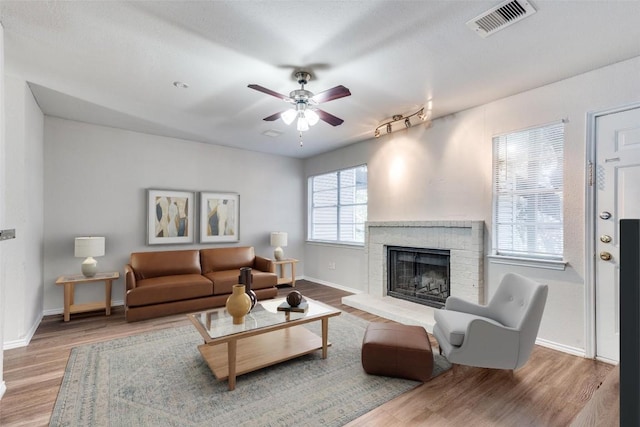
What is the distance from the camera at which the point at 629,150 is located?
8.67 ft

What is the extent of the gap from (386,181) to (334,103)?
1.72 meters

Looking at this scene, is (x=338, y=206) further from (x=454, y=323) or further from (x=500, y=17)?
(x=500, y=17)

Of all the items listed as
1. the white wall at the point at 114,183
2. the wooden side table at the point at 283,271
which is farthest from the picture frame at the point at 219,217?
the wooden side table at the point at 283,271

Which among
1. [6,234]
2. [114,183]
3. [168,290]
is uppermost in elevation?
[114,183]

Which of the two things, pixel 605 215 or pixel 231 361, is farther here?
pixel 605 215

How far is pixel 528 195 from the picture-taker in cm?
329

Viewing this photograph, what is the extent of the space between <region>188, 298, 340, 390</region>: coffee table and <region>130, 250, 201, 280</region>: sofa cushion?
202 cm

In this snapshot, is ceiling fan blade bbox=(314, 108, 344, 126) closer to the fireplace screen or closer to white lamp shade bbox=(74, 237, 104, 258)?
the fireplace screen

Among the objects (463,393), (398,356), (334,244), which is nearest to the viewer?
(463,393)

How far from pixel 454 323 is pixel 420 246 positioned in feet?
5.66

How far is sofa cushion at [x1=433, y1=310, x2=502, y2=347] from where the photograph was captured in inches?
94.6

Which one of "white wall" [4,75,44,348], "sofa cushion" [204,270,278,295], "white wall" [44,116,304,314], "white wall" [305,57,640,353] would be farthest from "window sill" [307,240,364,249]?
"white wall" [4,75,44,348]

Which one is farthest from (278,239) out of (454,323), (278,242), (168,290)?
(454,323)

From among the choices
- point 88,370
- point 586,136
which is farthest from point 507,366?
point 88,370
